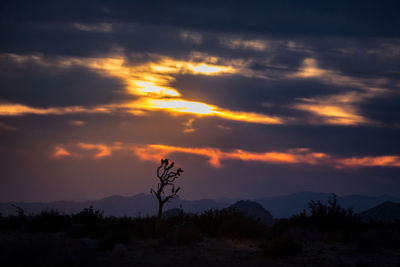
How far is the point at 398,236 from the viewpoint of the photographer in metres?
16.9

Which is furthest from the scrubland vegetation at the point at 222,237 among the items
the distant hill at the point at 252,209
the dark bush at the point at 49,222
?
the distant hill at the point at 252,209

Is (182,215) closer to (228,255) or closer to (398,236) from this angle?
(228,255)

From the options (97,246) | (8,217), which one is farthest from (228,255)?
(8,217)

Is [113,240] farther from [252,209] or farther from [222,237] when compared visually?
[252,209]

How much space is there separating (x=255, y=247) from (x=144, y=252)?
532 centimetres

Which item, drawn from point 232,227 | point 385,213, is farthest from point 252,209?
point 232,227

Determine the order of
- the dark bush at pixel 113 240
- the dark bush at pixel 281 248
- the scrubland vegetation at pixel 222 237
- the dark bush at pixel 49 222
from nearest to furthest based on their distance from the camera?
the scrubland vegetation at pixel 222 237 < the dark bush at pixel 281 248 < the dark bush at pixel 113 240 < the dark bush at pixel 49 222

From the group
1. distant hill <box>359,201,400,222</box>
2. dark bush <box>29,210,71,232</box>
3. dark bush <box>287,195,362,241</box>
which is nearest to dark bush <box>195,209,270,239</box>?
dark bush <box>287,195,362,241</box>

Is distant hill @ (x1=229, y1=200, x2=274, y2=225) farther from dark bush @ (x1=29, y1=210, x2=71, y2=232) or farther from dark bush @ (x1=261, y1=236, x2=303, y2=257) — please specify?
dark bush @ (x1=261, y1=236, x2=303, y2=257)

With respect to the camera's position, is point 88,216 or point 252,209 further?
point 252,209

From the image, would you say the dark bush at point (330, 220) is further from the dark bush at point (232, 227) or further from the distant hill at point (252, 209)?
the distant hill at point (252, 209)

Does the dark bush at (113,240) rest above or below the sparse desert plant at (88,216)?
below

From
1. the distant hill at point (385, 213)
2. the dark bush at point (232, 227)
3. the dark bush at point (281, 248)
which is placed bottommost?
the dark bush at point (281, 248)

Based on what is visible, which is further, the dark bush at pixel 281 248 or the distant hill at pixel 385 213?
the distant hill at pixel 385 213
